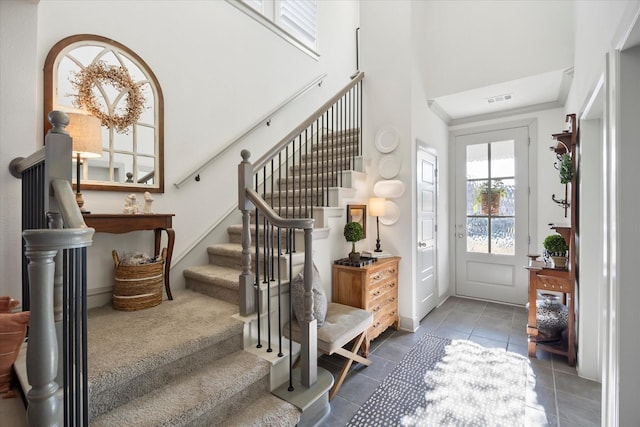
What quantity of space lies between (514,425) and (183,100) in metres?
3.85

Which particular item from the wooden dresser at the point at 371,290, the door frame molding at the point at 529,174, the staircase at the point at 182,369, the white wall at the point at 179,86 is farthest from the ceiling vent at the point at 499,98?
the staircase at the point at 182,369

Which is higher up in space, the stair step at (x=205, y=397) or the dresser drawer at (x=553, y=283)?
the dresser drawer at (x=553, y=283)

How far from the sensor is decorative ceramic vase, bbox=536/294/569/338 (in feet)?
9.02

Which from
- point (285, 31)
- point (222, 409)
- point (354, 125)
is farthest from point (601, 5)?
point (285, 31)

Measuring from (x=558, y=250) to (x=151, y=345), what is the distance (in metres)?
3.39

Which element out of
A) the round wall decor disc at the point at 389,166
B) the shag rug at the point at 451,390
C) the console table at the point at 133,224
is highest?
the round wall decor disc at the point at 389,166

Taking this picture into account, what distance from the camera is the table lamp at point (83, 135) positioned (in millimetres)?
1998

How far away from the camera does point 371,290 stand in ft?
9.34

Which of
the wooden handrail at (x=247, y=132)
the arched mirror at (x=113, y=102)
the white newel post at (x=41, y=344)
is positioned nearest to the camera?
the white newel post at (x=41, y=344)

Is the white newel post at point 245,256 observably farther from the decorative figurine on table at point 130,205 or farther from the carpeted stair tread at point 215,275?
the decorative figurine on table at point 130,205

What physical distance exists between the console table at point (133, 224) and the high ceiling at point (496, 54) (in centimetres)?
343

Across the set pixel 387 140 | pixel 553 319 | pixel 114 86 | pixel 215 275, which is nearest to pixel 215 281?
pixel 215 275

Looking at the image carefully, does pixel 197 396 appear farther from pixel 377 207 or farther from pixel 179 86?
pixel 179 86

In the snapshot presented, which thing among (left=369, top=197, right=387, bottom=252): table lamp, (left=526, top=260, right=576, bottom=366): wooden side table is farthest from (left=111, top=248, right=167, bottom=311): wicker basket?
(left=526, top=260, right=576, bottom=366): wooden side table
